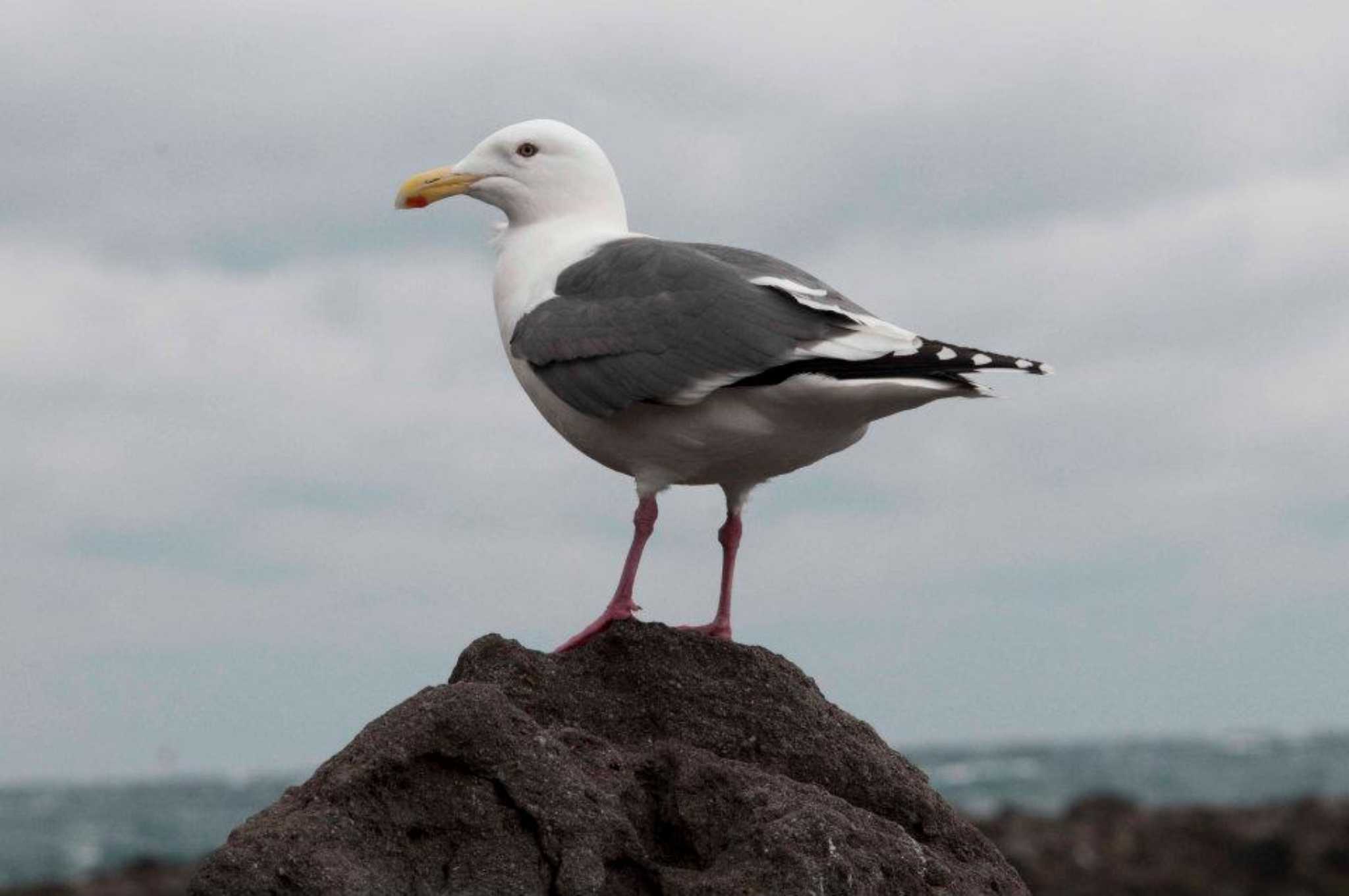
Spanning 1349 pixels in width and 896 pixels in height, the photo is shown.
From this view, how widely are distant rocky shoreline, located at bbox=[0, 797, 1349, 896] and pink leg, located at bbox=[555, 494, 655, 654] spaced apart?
55.1ft

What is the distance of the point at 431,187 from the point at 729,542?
216cm

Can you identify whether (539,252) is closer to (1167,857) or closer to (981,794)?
(1167,857)

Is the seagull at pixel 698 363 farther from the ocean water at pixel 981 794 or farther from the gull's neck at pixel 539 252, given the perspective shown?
the ocean water at pixel 981 794

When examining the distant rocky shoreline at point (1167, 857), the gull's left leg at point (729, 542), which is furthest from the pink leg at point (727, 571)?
the distant rocky shoreline at point (1167, 857)

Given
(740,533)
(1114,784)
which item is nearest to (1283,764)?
(1114,784)

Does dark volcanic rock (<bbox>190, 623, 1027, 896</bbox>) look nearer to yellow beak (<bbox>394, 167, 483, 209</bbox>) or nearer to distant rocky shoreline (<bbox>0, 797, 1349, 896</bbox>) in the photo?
yellow beak (<bbox>394, 167, 483, 209</bbox>)

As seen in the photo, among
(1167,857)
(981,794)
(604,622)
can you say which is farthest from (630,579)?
(981,794)

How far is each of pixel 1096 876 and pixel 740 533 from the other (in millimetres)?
20577

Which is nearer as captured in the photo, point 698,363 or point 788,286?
point 698,363

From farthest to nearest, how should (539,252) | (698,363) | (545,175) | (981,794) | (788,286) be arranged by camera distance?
1. (981,794)
2. (545,175)
3. (539,252)
4. (788,286)
5. (698,363)

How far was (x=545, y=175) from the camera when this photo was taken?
354 inches

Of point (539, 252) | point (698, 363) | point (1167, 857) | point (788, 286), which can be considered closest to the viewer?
point (698, 363)

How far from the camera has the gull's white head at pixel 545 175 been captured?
898cm

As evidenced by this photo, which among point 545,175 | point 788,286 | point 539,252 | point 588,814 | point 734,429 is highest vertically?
point 545,175
